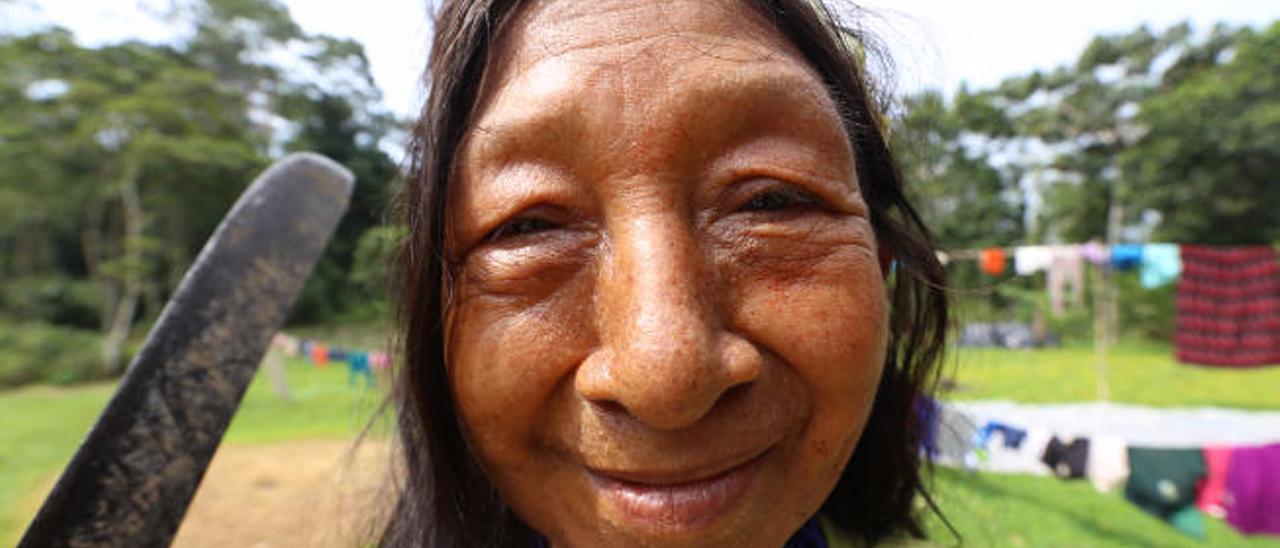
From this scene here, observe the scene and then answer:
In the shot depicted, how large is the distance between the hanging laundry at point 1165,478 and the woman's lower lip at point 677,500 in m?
3.25

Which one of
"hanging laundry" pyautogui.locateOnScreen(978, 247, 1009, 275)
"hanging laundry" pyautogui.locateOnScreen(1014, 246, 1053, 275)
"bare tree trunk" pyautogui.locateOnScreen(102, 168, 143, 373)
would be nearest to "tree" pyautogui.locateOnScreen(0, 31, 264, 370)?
"bare tree trunk" pyautogui.locateOnScreen(102, 168, 143, 373)

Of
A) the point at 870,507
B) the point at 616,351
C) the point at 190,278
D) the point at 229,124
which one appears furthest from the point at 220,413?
the point at 229,124

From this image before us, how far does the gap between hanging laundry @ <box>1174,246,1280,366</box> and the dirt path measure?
12.2 metres

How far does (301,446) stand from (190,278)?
752 centimetres

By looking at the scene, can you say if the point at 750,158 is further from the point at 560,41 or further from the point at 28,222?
the point at 28,222

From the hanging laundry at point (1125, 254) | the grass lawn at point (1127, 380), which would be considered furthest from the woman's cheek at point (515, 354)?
the hanging laundry at point (1125, 254)

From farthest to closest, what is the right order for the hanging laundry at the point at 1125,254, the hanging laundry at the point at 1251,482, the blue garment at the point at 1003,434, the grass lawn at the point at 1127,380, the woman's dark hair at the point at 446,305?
the grass lawn at the point at 1127,380 → the hanging laundry at the point at 1125,254 → the blue garment at the point at 1003,434 → the hanging laundry at the point at 1251,482 → the woman's dark hair at the point at 446,305

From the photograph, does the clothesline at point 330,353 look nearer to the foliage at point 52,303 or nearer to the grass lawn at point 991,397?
the grass lawn at point 991,397

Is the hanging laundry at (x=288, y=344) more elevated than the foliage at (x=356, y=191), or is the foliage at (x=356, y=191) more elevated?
the foliage at (x=356, y=191)

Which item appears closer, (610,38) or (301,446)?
(610,38)

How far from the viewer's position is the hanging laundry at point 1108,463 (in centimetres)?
316

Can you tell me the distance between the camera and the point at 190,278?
3.12 feet

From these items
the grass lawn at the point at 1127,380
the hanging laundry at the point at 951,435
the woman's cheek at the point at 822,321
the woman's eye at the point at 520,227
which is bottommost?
the grass lawn at the point at 1127,380

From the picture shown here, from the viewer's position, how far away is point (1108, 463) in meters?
3.22
